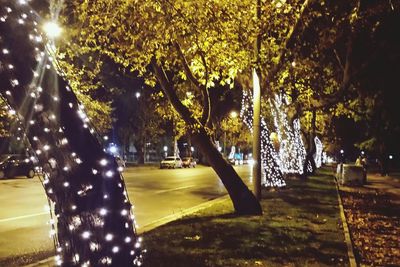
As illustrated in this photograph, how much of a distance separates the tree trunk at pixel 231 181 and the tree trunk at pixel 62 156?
10187mm

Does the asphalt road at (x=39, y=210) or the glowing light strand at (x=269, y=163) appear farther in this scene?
the glowing light strand at (x=269, y=163)

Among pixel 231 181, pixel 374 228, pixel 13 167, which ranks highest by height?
pixel 13 167

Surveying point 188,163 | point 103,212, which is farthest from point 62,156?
point 188,163

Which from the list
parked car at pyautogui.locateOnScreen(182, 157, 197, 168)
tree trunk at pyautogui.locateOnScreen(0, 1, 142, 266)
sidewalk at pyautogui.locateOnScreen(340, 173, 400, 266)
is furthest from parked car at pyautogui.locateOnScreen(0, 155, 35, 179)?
tree trunk at pyautogui.locateOnScreen(0, 1, 142, 266)

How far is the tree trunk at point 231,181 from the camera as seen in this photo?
567 inches

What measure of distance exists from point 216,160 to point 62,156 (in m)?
10.7

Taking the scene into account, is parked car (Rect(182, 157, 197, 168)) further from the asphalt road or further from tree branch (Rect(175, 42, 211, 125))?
tree branch (Rect(175, 42, 211, 125))

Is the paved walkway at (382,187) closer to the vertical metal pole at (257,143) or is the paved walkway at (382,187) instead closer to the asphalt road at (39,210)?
the asphalt road at (39,210)

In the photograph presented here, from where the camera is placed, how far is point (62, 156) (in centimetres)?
409

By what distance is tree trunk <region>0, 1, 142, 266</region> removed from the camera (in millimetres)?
4086

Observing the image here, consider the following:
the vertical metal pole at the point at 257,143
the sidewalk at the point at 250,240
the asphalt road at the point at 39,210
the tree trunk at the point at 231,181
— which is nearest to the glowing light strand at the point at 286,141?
the asphalt road at the point at 39,210

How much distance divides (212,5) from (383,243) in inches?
245

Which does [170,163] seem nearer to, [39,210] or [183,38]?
[39,210]

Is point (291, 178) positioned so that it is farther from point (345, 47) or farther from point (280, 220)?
point (280, 220)
